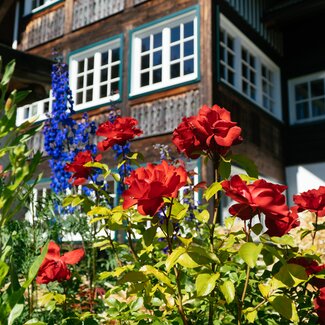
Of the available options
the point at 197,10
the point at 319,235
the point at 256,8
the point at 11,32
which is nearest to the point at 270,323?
the point at 319,235

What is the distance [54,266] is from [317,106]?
985 centimetres

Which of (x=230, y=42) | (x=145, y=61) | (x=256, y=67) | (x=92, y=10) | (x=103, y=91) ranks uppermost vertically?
(x=92, y=10)

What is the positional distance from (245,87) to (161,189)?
868cm

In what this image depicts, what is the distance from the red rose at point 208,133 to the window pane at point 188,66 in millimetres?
7050

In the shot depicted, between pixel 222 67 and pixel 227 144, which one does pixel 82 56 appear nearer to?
pixel 222 67

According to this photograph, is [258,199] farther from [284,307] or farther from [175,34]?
[175,34]

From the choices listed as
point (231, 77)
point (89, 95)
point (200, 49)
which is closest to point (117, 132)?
point (200, 49)

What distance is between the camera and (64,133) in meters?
5.01

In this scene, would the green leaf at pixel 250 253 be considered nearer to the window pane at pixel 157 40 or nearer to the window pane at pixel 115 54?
the window pane at pixel 157 40

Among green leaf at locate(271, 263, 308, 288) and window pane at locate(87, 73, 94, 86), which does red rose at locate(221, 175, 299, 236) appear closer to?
green leaf at locate(271, 263, 308, 288)

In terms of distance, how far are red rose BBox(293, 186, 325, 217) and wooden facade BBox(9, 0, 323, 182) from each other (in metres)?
6.12

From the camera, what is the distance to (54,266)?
1.84m

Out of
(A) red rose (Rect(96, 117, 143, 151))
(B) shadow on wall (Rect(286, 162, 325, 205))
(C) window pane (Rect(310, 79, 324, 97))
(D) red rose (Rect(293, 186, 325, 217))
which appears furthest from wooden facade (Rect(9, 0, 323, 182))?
(D) red rose (Rect(293, 186, 325, 217))

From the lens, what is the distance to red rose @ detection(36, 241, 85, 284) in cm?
183
